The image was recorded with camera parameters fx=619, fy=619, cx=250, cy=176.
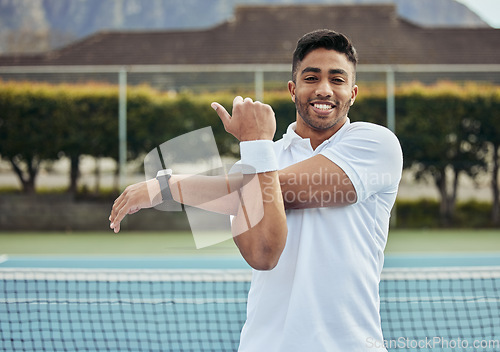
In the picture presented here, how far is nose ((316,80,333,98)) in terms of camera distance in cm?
163

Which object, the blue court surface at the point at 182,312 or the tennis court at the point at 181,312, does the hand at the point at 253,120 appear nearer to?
the blue court surface at the point at 182,312

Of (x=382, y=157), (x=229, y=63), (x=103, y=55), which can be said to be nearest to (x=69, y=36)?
(x=103, y=55)

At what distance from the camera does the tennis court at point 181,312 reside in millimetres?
4598

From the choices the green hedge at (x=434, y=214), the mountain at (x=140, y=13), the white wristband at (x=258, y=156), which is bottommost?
the green hedge at (x=434, y=214)

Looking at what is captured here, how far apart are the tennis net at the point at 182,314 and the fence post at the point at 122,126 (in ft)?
17.1

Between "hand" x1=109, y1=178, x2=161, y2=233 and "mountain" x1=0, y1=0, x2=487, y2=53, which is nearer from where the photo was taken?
"hand" x1=109, y1=178, x2=161, y2=233

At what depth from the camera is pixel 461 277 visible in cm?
516

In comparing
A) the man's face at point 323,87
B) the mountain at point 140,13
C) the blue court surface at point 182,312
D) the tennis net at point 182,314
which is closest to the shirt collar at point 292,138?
the man's face at point 323,87

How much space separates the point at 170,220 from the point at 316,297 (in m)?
10.3

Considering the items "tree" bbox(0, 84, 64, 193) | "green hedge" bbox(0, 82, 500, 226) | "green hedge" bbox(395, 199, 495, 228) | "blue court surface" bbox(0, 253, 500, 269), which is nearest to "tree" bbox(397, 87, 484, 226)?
"green hedge" bbox(0, 82, 500, 226)

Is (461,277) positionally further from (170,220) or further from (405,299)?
(170,220)

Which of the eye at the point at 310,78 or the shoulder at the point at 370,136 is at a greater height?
the eye at the point at 310,78

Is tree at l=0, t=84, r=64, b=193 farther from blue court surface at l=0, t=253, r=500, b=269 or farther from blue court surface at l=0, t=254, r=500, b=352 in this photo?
blue court surface at l=0, t=254, r=500, b=352

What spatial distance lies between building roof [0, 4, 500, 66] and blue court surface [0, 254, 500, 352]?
41.8 feet
